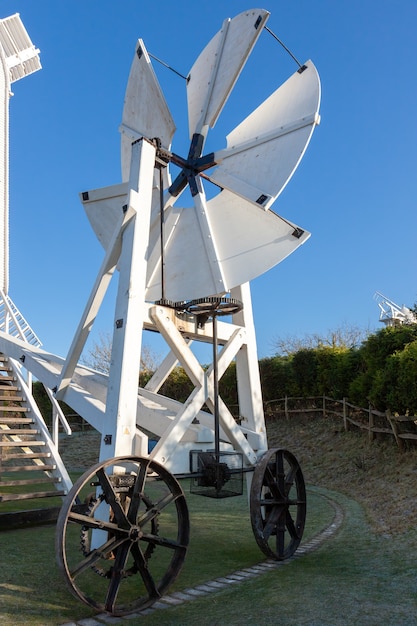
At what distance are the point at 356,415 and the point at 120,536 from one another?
455 inches

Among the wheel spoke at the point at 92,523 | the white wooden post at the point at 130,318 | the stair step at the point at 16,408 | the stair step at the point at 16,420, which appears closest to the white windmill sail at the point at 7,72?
the stair step at the point at 16,408

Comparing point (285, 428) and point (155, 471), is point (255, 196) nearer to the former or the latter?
point (155, 471)

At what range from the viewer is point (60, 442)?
22.2 meters

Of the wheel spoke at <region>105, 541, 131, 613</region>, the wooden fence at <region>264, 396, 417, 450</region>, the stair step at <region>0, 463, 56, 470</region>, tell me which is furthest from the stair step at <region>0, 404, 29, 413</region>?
the wooden fence at <region>264, 396, 417, 450</region>

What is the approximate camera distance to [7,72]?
16016 mm

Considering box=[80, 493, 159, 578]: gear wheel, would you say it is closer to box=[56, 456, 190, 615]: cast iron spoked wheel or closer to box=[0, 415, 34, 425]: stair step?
box=[56, 456, 190, 615]: cast iron spoked wheel

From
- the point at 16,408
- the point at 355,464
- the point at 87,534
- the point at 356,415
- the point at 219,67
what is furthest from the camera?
the point at 356,415

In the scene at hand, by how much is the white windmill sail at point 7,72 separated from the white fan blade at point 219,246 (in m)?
8.11

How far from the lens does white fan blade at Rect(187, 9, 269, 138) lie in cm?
680

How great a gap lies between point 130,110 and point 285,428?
12.4 metres

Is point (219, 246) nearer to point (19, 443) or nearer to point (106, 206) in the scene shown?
point (106, 206)

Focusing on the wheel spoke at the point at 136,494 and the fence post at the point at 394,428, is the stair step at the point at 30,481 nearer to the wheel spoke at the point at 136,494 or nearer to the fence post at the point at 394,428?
the wheel spoke at the point at 136,494

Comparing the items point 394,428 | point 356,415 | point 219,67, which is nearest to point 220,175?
point 219,67

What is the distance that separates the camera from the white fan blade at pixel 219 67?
6.80 meters
